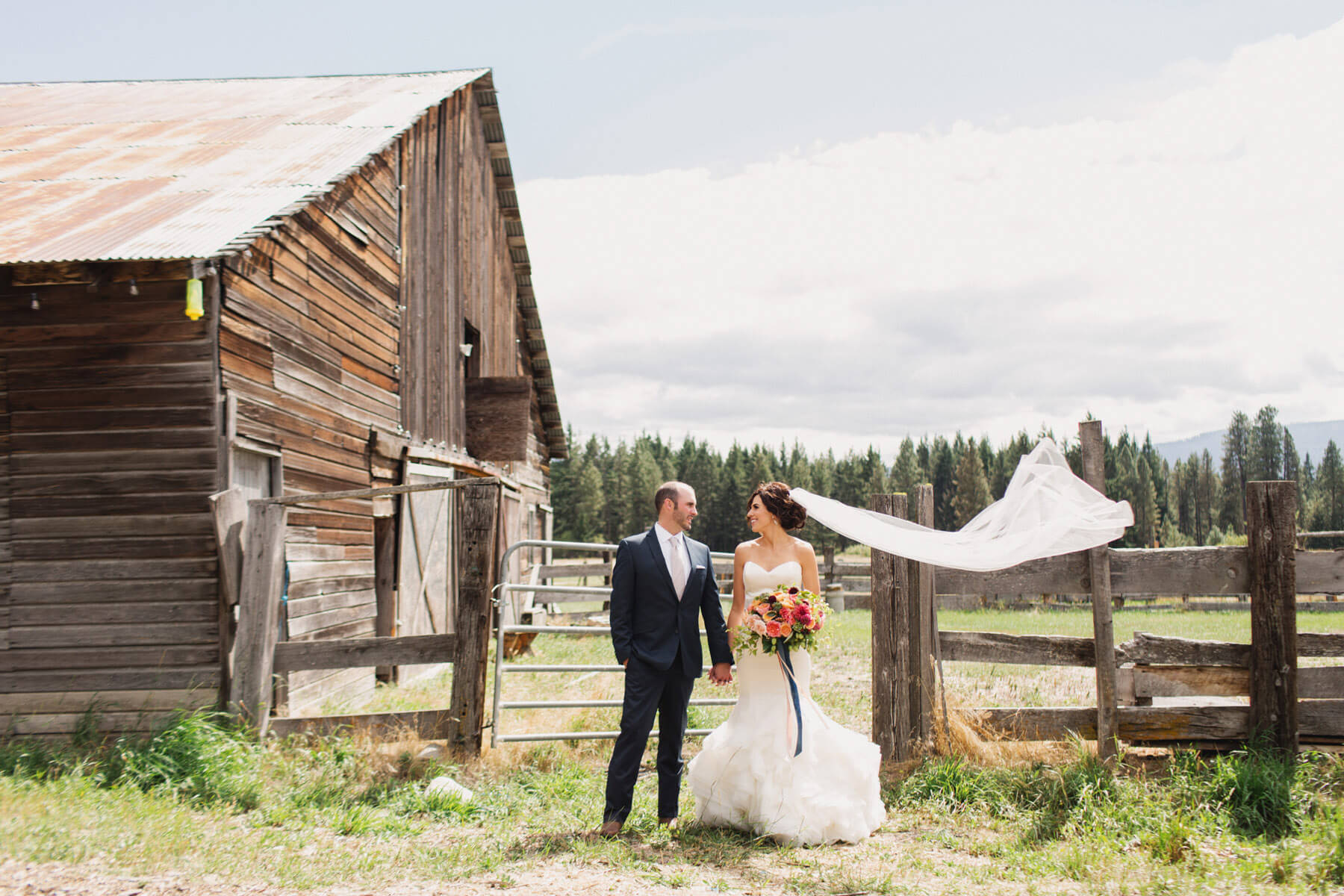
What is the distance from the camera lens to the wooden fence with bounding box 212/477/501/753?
6.78 m

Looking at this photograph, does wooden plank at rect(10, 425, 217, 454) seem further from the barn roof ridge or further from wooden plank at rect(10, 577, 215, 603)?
the barn roof ridge

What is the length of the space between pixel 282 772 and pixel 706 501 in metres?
68.9

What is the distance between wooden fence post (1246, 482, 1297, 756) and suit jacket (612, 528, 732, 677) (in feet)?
11.8

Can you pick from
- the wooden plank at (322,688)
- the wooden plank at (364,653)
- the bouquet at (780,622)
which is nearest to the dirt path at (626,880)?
the bouquet at (780,622)

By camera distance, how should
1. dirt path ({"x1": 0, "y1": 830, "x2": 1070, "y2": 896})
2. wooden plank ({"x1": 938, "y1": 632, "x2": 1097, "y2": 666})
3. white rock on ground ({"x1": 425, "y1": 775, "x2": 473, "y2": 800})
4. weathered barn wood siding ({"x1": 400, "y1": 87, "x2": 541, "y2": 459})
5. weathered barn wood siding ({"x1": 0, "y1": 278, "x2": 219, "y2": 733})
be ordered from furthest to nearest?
weathered barn wood siding ({"x1": 400, "y1": 87, "x2": 541, "y2": 459})
weathered barn wood siding ({"x1": 0, "y1": 278, "x2": 219, "y2": 733})
wooden plank ({"x1": 938, "y1": 632, "x2": 1097, "y2": 666})
white rock on ground ({"x1": 425, "y1": 775, "x2": 473, "y2": 800})
dirt path ({"x1": 0, "y1": 830, "x2": 1070, "y2": 896})

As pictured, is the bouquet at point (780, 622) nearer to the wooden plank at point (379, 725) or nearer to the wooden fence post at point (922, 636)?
the wooden fence post at point (922, 636)

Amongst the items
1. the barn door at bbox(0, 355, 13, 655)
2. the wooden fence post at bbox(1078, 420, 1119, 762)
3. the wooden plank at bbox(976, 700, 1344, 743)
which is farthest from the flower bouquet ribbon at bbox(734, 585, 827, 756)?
the barn door at bbox(0, 355, 13, 655)

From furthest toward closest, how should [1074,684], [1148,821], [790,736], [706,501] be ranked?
[706,501], [1074,684], [790,736], [1148,821]

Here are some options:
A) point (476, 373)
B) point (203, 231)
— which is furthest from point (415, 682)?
point (203, 231)

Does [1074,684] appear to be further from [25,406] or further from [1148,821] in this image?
[25,406]

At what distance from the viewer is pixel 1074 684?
11078mm

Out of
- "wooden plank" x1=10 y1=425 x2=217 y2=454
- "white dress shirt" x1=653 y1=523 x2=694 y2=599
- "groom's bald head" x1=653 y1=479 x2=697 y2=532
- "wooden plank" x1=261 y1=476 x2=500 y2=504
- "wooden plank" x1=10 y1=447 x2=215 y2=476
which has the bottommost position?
"white dress shirt" x1=653 y1=523 x2=694 y2=599

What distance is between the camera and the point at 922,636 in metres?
6.63

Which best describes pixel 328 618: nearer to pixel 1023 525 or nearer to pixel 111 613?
pixel 111 613
